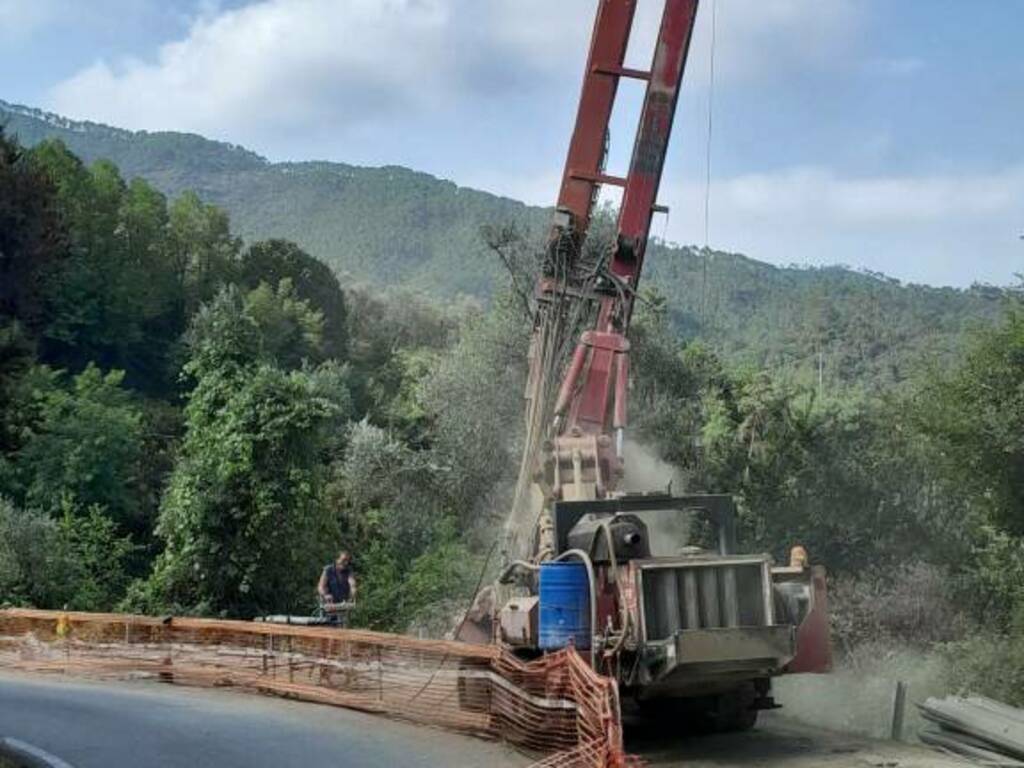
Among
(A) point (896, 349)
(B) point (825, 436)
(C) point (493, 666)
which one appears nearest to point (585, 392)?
(C) point (493, 666)

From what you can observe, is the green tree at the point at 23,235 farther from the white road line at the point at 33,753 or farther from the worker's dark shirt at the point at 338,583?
the worker's dark shirt at the point at 338,583

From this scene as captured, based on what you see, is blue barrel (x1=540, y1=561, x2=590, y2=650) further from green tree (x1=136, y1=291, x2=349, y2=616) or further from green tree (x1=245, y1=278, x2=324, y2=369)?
green tree (x1=245, y1=278, x2=324, y2=369)

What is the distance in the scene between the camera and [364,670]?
15781 millimetres

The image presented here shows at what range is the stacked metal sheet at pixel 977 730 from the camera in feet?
37.5

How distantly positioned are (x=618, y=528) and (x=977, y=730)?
378cm

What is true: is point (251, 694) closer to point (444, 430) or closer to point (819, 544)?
point (444, 430)

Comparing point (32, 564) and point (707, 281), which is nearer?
point (32, 564)

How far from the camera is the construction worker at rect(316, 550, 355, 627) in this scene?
1955cm

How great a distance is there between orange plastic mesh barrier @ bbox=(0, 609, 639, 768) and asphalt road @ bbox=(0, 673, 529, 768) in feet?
0.92

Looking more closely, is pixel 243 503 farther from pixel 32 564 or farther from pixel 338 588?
pixel 338 588

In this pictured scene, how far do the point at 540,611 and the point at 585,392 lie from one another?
4.96m

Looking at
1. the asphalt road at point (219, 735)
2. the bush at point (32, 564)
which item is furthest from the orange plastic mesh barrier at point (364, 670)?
the bush at point (32, 564)

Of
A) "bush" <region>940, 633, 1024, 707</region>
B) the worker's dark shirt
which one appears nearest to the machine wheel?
the worker's dark shirt

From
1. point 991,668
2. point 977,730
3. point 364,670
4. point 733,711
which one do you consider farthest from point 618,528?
point 991,668
